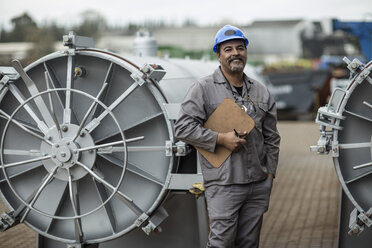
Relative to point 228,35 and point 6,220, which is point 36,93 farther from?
point 228,35

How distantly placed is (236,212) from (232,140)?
518mm

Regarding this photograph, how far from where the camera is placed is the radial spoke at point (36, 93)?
15.7 ft

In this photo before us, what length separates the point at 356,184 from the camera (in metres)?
4.62

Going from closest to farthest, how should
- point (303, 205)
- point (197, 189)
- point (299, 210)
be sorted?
point (197, 189), point (299, 210), point (303, 205)

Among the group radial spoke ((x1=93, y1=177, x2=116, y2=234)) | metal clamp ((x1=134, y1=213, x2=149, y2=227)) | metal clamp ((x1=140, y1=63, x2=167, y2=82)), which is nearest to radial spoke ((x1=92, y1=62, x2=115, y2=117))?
metal clamp ((x1=140, y1=63, x2=167, y2=82))

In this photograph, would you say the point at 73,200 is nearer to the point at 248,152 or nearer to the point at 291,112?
the point at 248,152

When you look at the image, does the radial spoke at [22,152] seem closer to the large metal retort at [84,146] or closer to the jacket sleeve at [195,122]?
the large metal retort at [84,146]

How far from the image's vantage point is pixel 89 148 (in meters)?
4.55

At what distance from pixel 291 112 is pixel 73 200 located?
19.0 m

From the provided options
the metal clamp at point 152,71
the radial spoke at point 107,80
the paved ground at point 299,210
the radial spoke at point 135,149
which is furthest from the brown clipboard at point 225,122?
the paved ground at point 299,210

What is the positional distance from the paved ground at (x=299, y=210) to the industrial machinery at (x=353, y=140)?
1.70 meters

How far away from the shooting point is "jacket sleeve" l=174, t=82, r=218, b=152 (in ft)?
13.2

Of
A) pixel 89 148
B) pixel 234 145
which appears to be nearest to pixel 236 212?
pixel 234 145

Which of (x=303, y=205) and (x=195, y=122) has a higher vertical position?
(x=195, y=122)
